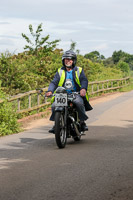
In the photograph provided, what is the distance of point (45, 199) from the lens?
560cm

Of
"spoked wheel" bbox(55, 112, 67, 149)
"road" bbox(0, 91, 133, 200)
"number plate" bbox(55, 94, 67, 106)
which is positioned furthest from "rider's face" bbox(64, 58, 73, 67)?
"road" bbox(0, 91, 133, 200)

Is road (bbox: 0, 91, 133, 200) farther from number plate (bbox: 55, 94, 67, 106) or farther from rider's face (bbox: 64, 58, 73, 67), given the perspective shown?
rider's face (bbox: 64, 58, 73, 67)

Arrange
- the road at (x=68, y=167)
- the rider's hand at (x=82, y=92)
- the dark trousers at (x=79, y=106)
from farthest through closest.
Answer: the dark trousers at (x=79, y=106) → the rider's hand at (x=82, y=92) → the road at (x=68, y=167)

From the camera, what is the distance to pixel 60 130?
9.61 m

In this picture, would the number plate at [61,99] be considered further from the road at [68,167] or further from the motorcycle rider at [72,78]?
the road at [68,167]

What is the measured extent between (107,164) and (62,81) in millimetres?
2933

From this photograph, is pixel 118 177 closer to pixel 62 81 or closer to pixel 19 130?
pixel 62 81

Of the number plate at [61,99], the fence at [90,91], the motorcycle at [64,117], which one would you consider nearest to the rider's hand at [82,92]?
the motorcycle at [64,117]

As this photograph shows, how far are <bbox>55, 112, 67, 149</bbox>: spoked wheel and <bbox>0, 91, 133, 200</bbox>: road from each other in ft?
0.56

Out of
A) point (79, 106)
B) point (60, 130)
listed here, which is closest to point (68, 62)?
point (79, 106)

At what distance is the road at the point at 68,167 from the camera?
5930mm

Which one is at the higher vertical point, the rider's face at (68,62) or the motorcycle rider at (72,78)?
the rider's face at (68,62)

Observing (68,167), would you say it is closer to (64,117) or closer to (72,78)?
(64,117)

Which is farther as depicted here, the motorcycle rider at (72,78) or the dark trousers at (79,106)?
the motorcycle rider at (72,78)
